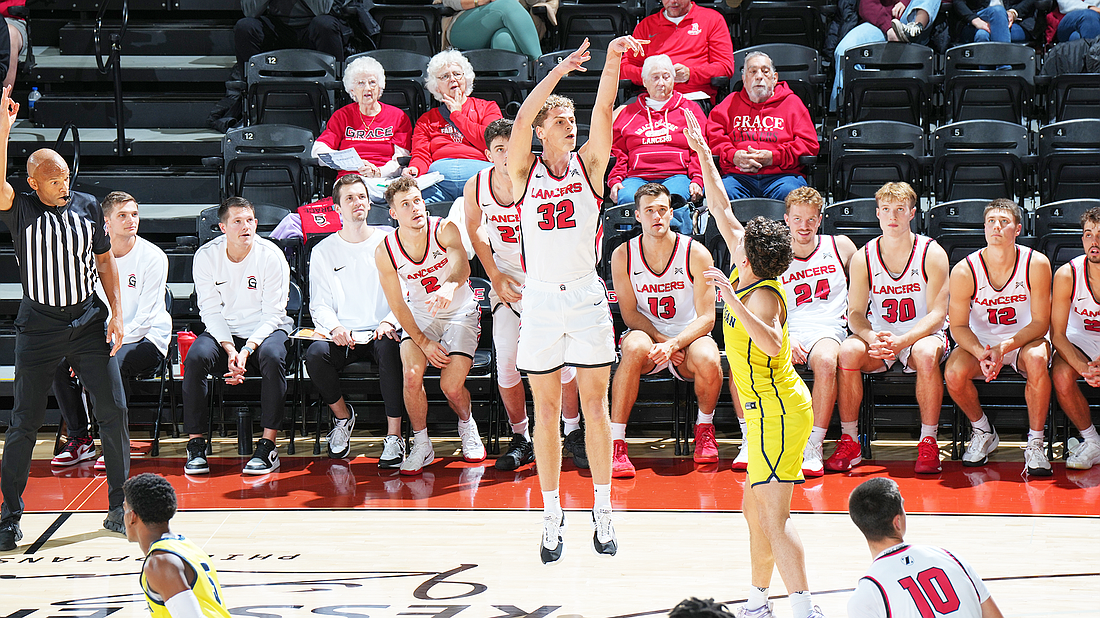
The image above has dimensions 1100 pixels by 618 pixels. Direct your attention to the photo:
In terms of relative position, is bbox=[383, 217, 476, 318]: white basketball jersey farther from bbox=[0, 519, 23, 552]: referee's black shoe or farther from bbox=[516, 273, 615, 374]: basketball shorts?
bbox=[0, 519, 23, 552]: referee's black shoe

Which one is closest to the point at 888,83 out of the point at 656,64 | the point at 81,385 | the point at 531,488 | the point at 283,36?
the point at 656,64

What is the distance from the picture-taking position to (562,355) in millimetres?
4297

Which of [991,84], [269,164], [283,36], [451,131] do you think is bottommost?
[269,164]

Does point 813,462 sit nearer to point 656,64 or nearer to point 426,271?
point 426,271

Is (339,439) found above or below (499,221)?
below

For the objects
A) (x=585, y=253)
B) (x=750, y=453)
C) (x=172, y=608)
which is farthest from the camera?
(x=585, y=253)

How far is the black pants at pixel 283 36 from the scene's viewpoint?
8.17 m

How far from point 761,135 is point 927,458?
8.02 ft

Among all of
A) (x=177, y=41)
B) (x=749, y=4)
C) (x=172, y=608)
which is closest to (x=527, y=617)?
(x=172, y=608)

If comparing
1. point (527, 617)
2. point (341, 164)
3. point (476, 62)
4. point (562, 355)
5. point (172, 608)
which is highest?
point (476, 62)

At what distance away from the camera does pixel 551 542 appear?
13.9 ft

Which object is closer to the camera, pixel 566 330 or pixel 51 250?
pixel 566 330

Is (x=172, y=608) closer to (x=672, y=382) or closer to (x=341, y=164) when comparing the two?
(x=672, y=382)

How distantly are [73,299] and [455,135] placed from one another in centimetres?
304
